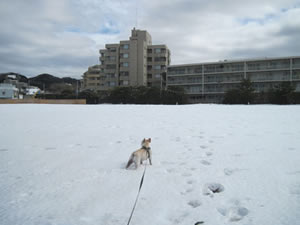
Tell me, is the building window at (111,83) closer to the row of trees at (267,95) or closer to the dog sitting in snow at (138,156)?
the row of trees at (267,95)

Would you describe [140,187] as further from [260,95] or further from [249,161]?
[260,95]

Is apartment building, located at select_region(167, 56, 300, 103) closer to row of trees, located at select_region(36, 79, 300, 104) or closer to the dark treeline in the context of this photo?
row of trees, located at select_region(36, 79, 300, 104)

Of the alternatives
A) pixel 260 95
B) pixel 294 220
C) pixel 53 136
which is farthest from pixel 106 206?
pixel 260 95

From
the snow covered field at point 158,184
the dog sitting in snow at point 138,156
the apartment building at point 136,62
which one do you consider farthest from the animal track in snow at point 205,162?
the apartment building at point 136,62

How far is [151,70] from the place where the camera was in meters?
40.8

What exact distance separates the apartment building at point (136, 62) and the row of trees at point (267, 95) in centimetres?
1604

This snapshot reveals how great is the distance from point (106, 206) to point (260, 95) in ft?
95.7

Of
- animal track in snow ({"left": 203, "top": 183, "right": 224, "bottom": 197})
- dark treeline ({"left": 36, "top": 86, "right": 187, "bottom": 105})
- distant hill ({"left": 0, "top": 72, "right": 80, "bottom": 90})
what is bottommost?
animal track in snow ({"left": 203, "top": 183, "right": 224, "bottom": 197})

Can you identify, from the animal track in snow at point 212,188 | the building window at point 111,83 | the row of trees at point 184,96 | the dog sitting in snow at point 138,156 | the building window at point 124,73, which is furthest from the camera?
the building window at point 111,83

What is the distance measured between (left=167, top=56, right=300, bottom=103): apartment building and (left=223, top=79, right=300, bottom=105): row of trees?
4.93 m

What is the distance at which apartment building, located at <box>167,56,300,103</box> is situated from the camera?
31.6 metres

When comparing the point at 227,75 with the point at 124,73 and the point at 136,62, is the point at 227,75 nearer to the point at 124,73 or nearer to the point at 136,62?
the point at 136,62

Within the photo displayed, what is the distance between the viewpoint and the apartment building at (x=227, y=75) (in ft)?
104

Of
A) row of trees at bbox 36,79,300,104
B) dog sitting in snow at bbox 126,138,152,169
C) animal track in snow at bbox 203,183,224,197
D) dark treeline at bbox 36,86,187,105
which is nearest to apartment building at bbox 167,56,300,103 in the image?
row of trees at bbox 36,79,300,104
